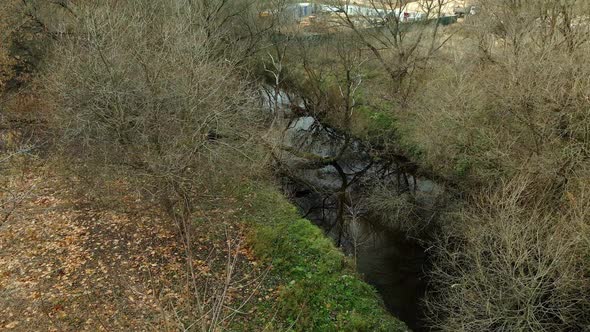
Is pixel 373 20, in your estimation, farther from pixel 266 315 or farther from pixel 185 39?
pixel 266 315

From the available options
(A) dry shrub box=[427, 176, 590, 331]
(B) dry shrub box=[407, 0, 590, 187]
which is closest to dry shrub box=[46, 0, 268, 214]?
(B) dry shrub box=[407, 0, 590, 187]

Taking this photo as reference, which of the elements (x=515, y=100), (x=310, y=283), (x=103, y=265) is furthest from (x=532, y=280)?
(x=103, y=265)

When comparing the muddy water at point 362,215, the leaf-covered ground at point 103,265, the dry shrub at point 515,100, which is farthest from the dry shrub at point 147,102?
the dry shrub at point 515,100

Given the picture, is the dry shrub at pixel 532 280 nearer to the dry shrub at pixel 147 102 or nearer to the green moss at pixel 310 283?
the green moss at pixel 310 283

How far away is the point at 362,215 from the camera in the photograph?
57.5ft

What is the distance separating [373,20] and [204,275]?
61.6 ft

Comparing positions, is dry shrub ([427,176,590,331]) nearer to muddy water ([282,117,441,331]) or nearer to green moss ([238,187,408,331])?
green moss ([238,187,408,331])

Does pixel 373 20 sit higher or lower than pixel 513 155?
higher

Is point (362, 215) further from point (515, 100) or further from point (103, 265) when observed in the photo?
point (103, 265)

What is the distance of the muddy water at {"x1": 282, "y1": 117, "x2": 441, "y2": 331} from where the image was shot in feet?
46.3

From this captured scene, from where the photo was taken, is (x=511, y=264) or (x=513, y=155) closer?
(x=511, y=264)

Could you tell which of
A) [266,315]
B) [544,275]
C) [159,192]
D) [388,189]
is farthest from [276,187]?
[544,275]

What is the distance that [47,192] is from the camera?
53.1 ft

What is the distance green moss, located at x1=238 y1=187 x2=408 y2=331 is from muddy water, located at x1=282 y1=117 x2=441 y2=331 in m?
1.20
